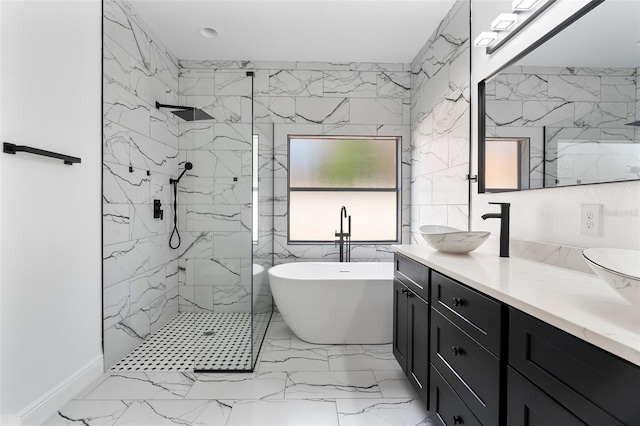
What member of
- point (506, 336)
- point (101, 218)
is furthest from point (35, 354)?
point (506, 336)

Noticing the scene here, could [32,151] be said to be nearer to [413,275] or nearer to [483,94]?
[413,275]

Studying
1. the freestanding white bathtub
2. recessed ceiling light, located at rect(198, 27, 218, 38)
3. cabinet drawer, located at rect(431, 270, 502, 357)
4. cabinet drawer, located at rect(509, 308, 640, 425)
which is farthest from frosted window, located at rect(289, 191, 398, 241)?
cabinet drawer, located at rect(509, 308, 640, 425)

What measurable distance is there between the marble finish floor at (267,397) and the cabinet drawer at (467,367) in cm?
60

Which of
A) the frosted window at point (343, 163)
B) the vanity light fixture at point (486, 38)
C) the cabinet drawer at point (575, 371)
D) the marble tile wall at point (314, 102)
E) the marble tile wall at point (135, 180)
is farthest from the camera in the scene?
the frosted window at point (343, 163)

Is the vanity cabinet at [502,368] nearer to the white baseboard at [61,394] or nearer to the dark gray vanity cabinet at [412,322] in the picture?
the dark gray vanity cabinet at [412,322]

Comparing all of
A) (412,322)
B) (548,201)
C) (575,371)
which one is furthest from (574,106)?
(412,322)

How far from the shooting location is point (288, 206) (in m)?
3.60

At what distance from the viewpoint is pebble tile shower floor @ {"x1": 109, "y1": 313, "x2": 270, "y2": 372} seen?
2367mm

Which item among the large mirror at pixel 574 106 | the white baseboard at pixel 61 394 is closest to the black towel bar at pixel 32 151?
the white baseboard at pixel 61 394

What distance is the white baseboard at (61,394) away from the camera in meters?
1.67

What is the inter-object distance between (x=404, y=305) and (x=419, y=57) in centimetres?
259

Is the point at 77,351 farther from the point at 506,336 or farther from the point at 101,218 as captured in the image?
the point at 506,336

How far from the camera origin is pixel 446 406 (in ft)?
4.63

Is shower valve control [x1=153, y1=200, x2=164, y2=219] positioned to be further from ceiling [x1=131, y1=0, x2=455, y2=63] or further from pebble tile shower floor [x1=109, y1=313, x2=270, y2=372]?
ceiling [x1=131, y1=0, x2=455, y2=63]
